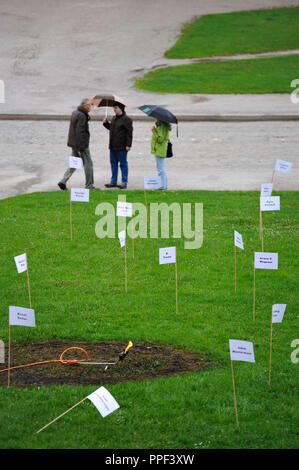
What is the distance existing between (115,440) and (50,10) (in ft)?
120

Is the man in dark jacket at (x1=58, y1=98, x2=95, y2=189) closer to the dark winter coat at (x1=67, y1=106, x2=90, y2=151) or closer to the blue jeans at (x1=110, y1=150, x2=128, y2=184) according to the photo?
the dark winter coat at (x1=67, y1=106, x2=90, y2=151)

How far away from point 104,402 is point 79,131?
392 inches

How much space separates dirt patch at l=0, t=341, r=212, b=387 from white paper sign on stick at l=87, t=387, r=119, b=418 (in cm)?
134

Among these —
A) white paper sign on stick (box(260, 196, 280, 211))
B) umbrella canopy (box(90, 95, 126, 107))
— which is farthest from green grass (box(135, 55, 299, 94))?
white paper sign on stick (box(260, 196, 280, 211))

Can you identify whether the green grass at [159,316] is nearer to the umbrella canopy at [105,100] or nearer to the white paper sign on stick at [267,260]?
the white paper sign on stick at [267,260]

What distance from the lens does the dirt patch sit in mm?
7621

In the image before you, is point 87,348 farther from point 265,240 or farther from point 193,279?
point 265,240

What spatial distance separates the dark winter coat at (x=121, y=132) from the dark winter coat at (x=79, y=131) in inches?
26.7

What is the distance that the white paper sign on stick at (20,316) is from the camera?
7141 mm

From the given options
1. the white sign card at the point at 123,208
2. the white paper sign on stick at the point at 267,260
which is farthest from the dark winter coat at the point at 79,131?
the white paper sign on stick at the point at 267,260

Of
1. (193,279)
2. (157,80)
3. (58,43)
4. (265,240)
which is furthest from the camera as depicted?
(58,43)

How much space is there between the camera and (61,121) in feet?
78.6

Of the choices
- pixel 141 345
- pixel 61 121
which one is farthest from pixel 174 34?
pixel 141 345

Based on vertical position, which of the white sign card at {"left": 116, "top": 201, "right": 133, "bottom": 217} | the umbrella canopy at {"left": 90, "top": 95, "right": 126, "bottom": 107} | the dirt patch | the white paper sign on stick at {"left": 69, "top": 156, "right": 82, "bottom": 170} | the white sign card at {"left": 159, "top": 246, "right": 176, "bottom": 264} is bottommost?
the dirt patch
